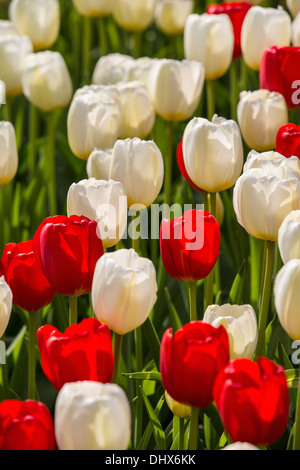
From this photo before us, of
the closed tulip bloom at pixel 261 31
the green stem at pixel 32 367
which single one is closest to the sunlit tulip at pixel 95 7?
the closed tulip bloom at pixel 261 31

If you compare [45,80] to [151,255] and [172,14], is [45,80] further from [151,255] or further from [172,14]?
[172,14]

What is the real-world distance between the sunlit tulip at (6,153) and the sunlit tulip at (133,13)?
2.79ft

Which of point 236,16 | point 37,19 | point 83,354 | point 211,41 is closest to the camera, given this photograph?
point 83,354

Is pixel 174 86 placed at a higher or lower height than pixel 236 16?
lower

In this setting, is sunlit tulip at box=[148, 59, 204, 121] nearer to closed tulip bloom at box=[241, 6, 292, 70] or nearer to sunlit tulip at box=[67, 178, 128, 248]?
closed tulip bloom at box=[241, 6, 292, 70]

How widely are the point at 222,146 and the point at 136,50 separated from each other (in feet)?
3.62

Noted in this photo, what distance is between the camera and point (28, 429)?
2.38ft

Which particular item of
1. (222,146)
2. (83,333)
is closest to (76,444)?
(83,333)

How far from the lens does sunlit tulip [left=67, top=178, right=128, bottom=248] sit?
1044 millimetres

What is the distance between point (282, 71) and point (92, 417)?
90cm

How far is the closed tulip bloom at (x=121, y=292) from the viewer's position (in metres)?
0.86

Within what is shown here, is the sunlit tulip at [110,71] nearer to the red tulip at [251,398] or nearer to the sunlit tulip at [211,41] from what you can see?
the sunlit tulip at [211,41]

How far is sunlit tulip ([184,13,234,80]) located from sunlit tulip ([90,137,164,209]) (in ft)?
1.91

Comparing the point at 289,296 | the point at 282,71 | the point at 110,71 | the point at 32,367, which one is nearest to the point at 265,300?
the point at 289,296
